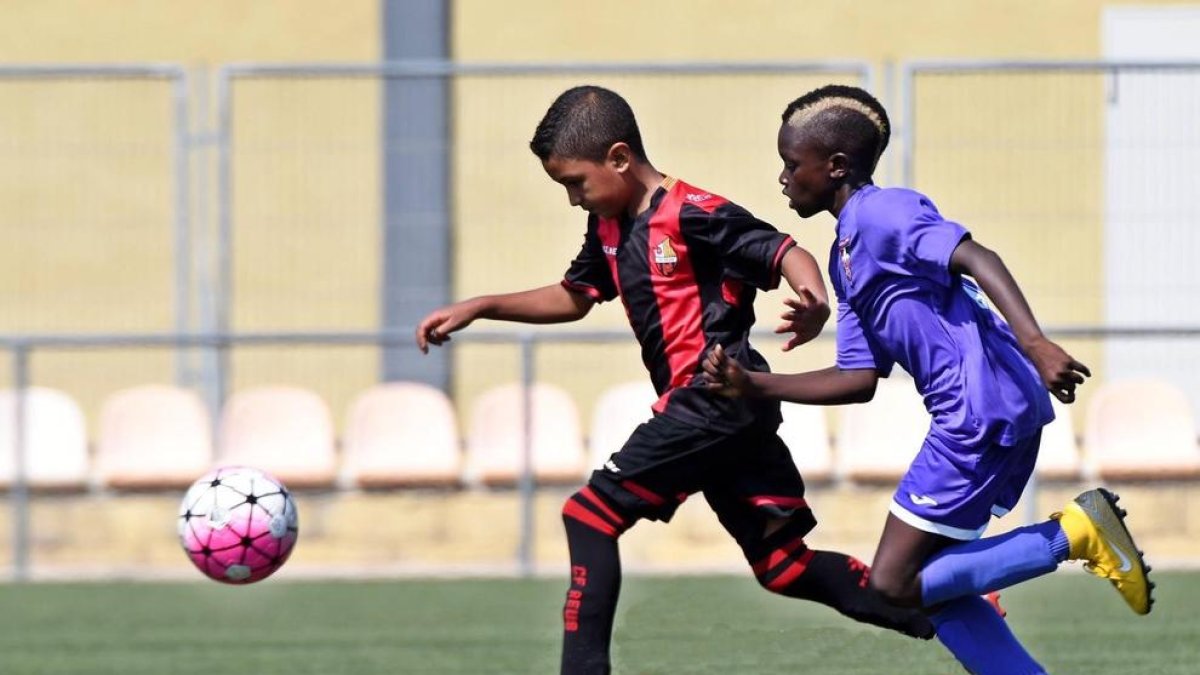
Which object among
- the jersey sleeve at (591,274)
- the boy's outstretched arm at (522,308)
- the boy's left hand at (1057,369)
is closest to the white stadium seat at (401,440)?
the boy's outstretched arm at (522,308)

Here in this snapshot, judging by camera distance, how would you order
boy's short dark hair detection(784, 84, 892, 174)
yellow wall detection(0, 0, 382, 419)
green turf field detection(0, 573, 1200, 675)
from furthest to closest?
yellow wall detection(0, 0, 382, 419)
green turf field detection(0, 573, 1200, 675)
boy's short dark hair detection(784, 84, 892, 174)

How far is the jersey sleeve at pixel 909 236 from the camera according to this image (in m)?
4.89

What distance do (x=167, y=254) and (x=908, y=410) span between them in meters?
3.71

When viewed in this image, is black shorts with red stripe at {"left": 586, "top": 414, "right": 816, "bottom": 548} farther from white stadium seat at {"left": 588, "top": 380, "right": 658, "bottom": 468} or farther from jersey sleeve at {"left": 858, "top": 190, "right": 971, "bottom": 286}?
white stadium seat at {"left": 588, "top": 380, "right": 658, "bottom": 468}

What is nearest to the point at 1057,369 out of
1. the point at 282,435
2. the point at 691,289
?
the point at 691,289

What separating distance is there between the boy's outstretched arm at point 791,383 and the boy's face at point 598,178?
1.92 feet

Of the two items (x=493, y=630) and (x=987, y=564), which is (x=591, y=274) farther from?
(x=493, y=630)

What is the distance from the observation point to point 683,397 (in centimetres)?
552

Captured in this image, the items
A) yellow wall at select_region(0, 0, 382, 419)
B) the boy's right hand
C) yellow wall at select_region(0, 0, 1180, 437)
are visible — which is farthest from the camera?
yellow wall at select_region(0, 0, 382, 419)

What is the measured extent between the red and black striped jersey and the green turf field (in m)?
1.41

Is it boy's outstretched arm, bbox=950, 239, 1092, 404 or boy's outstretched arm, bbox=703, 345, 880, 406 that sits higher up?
boy's outstretched arm, bbox=950, 239, 1092, 404

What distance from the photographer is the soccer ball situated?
6320 mm

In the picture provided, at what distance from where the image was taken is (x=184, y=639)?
8.05 metres

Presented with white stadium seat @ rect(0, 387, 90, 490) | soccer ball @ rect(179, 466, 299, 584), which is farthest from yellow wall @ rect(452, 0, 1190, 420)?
soccer ball @ rect(179, 466, 299, 584)
